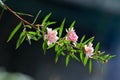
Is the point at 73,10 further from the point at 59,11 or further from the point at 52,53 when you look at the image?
the point at 52,53

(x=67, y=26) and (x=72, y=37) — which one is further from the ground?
(x=67, y=26)

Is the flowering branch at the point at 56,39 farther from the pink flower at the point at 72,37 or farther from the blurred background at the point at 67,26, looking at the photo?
the blurred background at the point at 67,26

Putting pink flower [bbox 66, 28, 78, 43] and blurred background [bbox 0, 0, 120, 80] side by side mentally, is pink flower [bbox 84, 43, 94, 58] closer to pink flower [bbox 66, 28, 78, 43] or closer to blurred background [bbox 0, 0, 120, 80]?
pink flower [bbox 66, 28, 78, 43]

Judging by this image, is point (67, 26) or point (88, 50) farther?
point (67, 26)

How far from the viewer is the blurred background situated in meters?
4.12

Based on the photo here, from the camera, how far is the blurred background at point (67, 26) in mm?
4117

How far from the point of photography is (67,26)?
396cm

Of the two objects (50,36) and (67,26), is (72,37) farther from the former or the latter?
(67,26)

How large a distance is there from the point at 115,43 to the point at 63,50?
370cm

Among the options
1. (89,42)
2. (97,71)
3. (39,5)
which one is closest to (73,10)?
(39,5)

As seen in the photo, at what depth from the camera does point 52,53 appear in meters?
4.06

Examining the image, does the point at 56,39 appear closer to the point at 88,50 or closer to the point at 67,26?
the point at 88,50

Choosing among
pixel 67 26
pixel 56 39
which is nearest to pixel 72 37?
pixel 56 39

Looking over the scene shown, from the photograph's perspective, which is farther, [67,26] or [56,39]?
[67,26]
